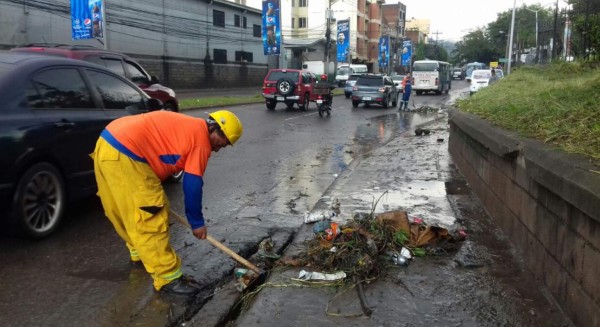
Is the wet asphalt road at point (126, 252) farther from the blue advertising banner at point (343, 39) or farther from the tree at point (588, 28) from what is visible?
the blue advertising banner at point (343, 39)

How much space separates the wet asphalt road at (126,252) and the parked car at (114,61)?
5.02ft

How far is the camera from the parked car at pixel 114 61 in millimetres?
7887

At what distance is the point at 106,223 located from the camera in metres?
5.23

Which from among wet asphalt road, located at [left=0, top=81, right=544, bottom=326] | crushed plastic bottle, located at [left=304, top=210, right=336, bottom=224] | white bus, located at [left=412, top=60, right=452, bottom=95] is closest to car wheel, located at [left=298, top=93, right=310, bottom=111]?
wet asphalt road, located at [left=0, top=81, right=544, bottom=326]

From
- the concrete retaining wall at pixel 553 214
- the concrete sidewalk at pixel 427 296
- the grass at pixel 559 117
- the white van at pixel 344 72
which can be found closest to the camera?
the concrete retaining wall at pixel 553 214

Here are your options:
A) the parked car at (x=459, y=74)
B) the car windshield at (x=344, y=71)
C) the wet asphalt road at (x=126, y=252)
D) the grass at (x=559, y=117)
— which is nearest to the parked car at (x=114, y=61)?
the wet asphalt road at (x=126, y=252)

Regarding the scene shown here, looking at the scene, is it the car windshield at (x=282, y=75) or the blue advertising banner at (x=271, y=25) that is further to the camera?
the blue advertising banner at (x=271, y=25)

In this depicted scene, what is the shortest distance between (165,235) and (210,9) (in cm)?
3872

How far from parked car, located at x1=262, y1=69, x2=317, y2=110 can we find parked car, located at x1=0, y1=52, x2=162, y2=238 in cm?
1587

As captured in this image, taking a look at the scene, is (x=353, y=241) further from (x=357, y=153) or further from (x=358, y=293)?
(x=357, y=153)

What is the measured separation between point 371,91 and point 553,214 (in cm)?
2143

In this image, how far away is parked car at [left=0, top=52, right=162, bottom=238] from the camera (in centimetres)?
418

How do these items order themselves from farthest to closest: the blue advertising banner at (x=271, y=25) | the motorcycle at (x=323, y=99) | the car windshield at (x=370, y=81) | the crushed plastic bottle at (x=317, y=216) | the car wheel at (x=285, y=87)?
the blue advertising banner at (x=271, y=25), the car windshield at (x=370, y=81), the car wheel at (x=285, y=87), the motorcycle at (x=323, y=99), the crushed plastic bottle at (x=317, y=216)

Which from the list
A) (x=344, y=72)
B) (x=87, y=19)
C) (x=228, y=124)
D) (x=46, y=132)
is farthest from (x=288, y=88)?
(x=344, y=72)
